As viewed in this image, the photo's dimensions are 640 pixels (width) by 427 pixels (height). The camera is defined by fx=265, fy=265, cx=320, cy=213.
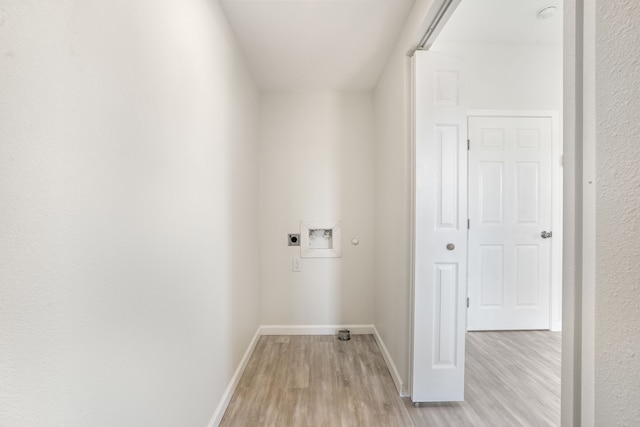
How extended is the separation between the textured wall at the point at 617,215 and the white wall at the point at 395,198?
118cm

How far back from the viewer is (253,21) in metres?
1.75

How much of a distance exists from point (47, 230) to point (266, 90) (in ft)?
8.36

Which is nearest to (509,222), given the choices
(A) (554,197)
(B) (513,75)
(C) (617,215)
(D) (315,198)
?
(A) (554,197)

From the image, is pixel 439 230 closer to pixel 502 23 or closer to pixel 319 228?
pixel 319 228

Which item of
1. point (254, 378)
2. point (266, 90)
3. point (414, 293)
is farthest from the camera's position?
point (266, 90)

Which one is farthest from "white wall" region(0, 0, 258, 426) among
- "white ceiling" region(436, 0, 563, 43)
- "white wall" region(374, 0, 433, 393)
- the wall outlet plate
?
"white ceiling" region(436, 0, 563, 43)

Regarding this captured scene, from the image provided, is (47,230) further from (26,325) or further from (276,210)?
(276,210)

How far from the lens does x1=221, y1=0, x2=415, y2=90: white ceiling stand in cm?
163

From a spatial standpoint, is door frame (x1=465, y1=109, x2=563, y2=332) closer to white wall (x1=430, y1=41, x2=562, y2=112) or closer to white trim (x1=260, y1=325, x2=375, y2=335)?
white wall (x1=430, y1=41, x2=562, y2=112)

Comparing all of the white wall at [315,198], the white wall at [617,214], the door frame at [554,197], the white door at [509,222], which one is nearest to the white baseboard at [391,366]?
the white wall at [315,198]

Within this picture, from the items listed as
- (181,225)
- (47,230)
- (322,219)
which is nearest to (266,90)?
(322,219)

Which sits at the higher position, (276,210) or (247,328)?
(276,210)

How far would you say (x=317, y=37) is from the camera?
192cm

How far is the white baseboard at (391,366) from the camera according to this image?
70.8 inches
